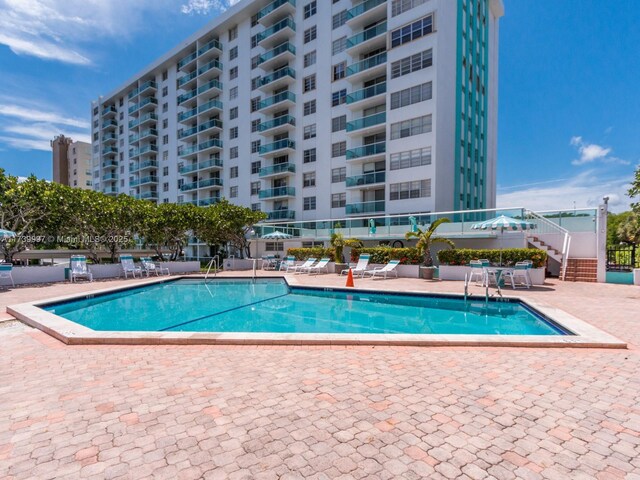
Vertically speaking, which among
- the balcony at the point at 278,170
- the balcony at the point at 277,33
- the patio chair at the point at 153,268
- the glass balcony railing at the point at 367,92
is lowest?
the patio chair at the point at 153,268

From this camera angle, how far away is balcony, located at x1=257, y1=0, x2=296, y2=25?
3441 centimetres

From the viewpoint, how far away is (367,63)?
1149 inches

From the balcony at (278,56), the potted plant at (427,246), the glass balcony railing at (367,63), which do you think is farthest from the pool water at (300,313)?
the balcony at (278,56)

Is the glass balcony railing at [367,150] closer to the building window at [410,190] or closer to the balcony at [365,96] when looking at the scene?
the building window at [410,190]

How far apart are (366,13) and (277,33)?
35.4 ft

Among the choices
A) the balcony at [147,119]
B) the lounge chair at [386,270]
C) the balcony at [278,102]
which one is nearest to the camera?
the lounge chair at [386,270]

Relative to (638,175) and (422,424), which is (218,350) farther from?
(638,175)

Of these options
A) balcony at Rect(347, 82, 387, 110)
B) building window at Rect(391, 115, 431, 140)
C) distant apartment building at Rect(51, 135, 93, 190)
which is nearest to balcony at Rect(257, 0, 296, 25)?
balcony at Rect(347, 82, 387, 110)

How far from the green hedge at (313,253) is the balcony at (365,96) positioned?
1514 centimetres

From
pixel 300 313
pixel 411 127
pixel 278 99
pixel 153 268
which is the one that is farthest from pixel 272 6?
pixel 300 313

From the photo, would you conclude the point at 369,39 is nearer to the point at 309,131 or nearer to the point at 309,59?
the point at 309,59

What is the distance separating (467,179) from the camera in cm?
2984

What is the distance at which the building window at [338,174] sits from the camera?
102 feet

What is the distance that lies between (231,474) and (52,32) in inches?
951
